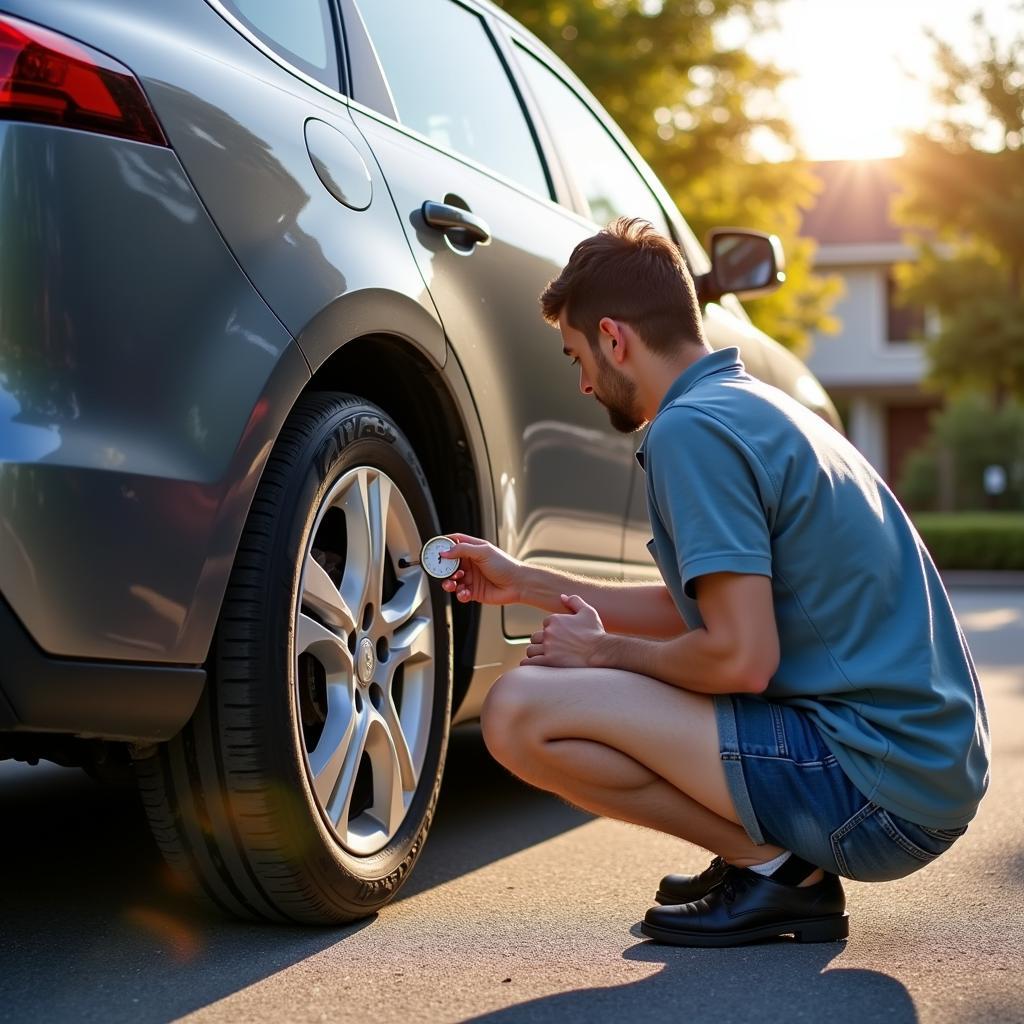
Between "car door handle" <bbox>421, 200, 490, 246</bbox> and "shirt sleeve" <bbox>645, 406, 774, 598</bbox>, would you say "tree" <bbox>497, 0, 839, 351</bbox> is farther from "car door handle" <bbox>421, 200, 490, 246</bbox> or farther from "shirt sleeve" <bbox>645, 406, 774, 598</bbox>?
"shirt sleeve" <bbox>645, 406, 774, 598</bbox>

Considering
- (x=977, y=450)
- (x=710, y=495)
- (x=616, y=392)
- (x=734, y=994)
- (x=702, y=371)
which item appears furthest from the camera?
(x=977, y=450)

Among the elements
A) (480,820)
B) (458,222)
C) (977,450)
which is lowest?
(977,450)

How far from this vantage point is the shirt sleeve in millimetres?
2357

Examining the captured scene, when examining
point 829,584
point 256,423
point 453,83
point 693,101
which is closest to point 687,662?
point 829,584

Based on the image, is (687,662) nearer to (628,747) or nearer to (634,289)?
(628,747)

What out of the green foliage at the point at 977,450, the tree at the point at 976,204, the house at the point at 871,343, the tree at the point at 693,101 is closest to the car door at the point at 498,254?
the tree at the point at 693,101

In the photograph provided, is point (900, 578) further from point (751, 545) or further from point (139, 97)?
point (139, 97)

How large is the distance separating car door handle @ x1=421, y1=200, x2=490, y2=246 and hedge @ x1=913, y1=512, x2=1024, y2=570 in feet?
49.0

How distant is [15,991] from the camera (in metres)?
2.27

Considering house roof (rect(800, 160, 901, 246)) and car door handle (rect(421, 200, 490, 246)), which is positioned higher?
car door handle (rect(421, 200, 490, 246))

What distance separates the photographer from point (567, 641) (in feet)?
8.76

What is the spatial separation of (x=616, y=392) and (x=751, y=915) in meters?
0.91

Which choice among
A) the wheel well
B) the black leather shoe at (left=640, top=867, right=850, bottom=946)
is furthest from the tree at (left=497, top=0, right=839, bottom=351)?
the black leather shoe at (left=640, top=867, right=850, bottom=946)

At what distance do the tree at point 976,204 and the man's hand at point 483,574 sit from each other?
71.8ft
